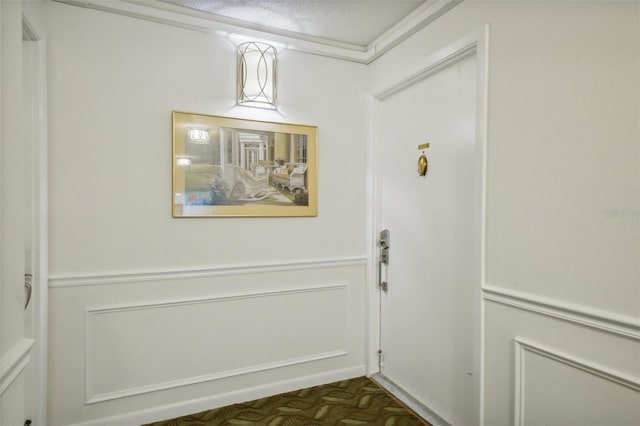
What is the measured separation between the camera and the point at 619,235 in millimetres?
1327

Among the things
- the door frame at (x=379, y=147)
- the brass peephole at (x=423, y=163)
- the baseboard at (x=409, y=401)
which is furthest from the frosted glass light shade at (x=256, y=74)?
the baseboard at (x=409, y=401)

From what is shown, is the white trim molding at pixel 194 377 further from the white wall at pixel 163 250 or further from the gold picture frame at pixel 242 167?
the gold picture frame at pixel 242 167

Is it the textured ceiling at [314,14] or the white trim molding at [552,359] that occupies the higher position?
the textured ceiling at [314,14]

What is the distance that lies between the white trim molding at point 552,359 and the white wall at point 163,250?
1.36 meters

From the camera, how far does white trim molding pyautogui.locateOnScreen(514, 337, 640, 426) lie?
4.32 ft

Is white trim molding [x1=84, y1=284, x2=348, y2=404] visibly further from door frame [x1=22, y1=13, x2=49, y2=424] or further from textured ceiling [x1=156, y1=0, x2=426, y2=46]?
textured ceiling [x1=156, y1=0, x2=426, y2=46]

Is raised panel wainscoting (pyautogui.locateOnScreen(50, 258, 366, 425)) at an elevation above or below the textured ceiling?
below

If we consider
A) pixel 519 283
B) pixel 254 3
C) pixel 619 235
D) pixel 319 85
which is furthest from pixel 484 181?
pixel 254 3

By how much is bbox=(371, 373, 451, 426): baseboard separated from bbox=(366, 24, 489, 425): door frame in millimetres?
22

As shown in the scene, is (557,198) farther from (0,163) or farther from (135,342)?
(135,342)

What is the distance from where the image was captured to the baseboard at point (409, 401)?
227 cm

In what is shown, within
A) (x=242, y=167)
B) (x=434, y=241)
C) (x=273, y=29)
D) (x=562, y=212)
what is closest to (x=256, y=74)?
(x=273, y=29)

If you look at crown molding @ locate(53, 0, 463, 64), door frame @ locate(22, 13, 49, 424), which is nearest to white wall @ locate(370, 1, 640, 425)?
crown molding @ locate(53, 0, 463, 64)

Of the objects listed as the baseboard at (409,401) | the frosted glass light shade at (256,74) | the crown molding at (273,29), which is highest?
the crown molding at (273,29)
